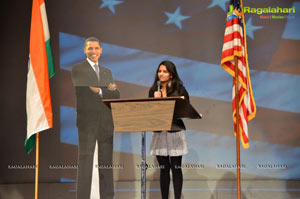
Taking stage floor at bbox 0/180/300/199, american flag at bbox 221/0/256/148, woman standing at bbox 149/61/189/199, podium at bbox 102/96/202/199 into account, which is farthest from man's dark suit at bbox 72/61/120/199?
podium at bbox 102/96/202/199

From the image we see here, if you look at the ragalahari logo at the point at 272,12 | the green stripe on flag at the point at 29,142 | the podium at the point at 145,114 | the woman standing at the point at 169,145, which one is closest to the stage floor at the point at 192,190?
the green stripe on flag at the point at 29,142

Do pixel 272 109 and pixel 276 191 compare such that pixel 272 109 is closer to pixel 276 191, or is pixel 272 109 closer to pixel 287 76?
pixel 287 76

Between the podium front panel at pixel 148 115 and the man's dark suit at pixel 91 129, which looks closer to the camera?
the podium front panel at pixel 148 115

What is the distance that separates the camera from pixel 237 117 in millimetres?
3916

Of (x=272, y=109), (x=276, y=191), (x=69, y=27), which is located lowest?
(x=276, y=191)

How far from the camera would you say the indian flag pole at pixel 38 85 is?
14.0ft

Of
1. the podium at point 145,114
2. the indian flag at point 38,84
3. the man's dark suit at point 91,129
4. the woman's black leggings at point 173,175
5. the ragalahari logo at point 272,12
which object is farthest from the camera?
the ragalahari logo at point 272,12

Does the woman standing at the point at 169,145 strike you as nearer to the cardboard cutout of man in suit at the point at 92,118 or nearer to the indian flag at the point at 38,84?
the cardboard cutout of man in suit at the point at 92,118

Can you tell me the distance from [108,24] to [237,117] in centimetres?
261

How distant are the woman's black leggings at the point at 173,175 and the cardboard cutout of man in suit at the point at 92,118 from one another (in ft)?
3.90

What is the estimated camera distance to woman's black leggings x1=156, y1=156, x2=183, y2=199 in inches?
150

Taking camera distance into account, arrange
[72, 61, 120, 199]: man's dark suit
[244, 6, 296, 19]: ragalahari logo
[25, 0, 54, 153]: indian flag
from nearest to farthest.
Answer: [25, 0, 54, 153]: indian flag < [72, 61, 120, 199]: man's dark suit < [244, 6, 296, 19]: ragalahari logo

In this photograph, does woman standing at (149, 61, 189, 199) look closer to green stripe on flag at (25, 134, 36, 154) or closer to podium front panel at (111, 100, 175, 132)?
podium front panel at (111, 100, 175, 132)

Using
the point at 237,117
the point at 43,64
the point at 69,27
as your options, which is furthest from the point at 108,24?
the point at 237,117
